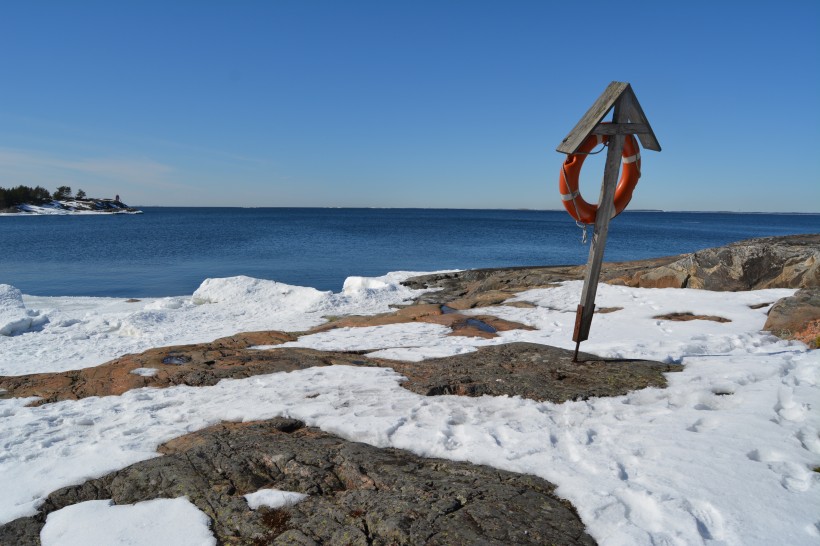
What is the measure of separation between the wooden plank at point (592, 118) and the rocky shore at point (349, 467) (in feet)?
8.86

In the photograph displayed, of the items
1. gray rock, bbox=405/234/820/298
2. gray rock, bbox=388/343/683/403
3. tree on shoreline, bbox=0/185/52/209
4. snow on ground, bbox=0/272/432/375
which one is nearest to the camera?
gray rock, bbox=388/343/683/403

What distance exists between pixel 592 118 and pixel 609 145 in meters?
0.42

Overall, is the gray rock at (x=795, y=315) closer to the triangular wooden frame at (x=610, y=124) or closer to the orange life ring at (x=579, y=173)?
the orange life ring at (x=579, y=173)

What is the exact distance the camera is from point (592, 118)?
5.93 m

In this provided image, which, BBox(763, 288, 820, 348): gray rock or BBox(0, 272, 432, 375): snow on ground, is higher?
BBox(763, 288, 820, 348): gray rock

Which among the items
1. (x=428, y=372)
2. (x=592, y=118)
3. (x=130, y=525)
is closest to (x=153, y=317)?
(x=428, y=372)

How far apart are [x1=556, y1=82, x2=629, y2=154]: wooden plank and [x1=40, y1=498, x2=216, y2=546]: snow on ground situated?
517 cm

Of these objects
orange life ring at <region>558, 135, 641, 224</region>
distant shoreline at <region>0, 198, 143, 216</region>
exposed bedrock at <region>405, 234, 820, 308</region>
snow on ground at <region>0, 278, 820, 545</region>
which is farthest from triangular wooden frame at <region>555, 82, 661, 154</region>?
distant shoreline at <region>0, 198, 143, 216</region>

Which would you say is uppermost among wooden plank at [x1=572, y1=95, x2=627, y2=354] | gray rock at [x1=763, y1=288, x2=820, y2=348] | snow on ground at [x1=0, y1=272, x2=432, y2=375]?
wooden plank at [x1=572, y1=95, x2=627, y2=354]

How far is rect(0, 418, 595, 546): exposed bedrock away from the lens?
9.97ft

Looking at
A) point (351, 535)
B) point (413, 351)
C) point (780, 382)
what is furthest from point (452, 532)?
A: point (413, 351)

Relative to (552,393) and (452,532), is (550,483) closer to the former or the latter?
(452,532)

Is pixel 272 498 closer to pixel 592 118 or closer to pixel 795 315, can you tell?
pixel 592 118

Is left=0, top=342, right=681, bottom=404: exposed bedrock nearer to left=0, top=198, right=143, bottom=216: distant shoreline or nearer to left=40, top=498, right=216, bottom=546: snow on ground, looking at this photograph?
left=40, top=498, right=216, bottom=546: snow on ground
